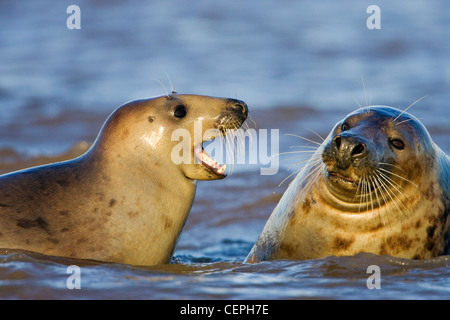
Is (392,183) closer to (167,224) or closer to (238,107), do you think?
(238,107)

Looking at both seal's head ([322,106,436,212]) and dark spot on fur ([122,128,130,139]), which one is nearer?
seal's head ([322,106,436,212])

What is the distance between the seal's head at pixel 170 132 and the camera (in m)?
5.67

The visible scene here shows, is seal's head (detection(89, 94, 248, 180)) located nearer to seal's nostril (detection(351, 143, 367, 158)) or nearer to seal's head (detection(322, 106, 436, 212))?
seal's head (detection(322, 106, 436, 212))

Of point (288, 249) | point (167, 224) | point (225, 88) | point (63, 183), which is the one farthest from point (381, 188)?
point (225, 88)

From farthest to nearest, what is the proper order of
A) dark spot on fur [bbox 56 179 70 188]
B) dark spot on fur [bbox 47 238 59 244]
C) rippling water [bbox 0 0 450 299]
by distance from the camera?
1. dark spot on fur [bbox 56 179 70 188]
2. dark spot on fur [bbox 47 238 59 244]
3. rippling water [bbox 0 0 450 299]

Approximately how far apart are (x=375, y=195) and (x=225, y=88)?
8.58m

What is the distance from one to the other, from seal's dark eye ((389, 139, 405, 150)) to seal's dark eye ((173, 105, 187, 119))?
137 cm

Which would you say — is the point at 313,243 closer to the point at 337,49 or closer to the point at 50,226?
the point at 50,226

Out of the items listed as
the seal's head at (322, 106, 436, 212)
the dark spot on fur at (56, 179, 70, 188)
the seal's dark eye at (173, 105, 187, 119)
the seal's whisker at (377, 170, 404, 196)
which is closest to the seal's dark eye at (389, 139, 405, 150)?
the seal's head at (322, 106, 436, 212)

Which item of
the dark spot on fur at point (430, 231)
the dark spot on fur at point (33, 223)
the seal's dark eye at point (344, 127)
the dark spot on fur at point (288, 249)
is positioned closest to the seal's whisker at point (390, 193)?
the dark spot on fur at point (430, 231)

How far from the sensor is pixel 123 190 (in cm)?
555

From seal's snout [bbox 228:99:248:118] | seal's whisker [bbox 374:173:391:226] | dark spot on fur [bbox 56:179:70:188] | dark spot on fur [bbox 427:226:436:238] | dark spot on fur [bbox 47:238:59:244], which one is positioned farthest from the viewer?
seal's snout [bbox 228:99:248:118]

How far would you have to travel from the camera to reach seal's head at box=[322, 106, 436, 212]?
534cm

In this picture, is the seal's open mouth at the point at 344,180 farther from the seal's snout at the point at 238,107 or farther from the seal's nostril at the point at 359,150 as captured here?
the seal's snout at the point at 238,107
